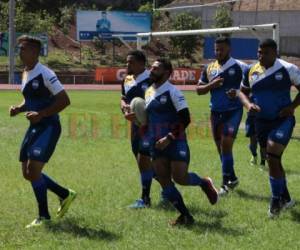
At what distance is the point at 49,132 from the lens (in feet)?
23.3

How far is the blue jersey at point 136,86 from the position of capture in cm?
820

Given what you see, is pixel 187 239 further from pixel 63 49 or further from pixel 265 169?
pixel 63 49

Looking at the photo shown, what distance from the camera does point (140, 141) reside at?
27.2 feet

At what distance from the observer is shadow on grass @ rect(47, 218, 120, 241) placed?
6.70 metres

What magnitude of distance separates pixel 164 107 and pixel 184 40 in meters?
58.0

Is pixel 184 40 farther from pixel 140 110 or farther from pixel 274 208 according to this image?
pixel 140 110

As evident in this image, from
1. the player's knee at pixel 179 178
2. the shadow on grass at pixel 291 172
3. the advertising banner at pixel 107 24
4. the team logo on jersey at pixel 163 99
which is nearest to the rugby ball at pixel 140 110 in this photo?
the team logo on jersey at pixel 163 99

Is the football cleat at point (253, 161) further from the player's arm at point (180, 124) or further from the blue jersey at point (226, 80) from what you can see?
the player's arm at point (180, 124)

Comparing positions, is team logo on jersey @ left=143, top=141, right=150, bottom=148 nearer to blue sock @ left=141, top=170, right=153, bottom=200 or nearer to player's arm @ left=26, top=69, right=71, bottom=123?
blue sock @ left=141, top=170, right=153, bottom=200

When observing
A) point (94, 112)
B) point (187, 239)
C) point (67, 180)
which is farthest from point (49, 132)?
point (94, 112)

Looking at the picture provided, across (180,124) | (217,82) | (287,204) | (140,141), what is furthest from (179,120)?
(217,82)

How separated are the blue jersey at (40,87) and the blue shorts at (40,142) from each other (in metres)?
0.11

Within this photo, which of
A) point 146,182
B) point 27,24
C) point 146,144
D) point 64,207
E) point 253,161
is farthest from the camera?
point 27,24

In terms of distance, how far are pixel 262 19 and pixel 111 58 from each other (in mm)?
21104
